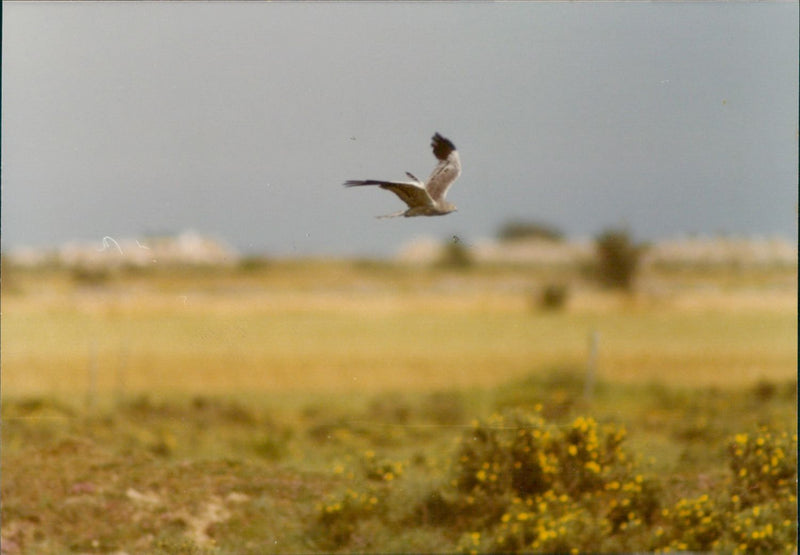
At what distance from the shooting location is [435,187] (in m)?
4.10

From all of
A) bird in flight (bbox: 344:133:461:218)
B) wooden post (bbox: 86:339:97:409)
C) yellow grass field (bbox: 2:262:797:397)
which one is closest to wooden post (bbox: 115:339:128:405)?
yellow grass field (bbox: 2:262:797:397)

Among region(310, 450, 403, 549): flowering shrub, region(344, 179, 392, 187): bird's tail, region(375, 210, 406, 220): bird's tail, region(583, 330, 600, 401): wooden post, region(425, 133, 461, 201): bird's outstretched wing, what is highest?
region(425, 133, 461, 201): bird's outstretched wing

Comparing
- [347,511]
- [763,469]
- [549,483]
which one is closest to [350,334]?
[347,511]

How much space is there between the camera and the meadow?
5.67m

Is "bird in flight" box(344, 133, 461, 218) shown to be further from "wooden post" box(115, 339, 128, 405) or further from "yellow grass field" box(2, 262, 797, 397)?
"wooden post" box(115, 339, 128, 405)

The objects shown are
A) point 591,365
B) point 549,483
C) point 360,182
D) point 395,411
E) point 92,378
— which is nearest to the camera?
point 360,182

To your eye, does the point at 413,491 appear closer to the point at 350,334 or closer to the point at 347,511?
the point at 347,511

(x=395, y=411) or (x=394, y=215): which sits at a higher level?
(x=394, y=215)

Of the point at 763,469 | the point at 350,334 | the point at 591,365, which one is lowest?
the point at 763,469

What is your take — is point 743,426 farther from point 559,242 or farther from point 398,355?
point 398,355

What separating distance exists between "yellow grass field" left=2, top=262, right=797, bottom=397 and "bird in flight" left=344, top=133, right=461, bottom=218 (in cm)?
298

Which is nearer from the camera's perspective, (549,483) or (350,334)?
(549,483)

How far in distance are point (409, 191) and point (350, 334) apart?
11.8ft

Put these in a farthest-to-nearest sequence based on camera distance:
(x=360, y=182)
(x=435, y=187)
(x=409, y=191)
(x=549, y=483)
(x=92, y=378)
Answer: (x=92, y=378), (x=549, y=483), (x=435, y=187), (x=409, y=191), (x=360, y=182)
